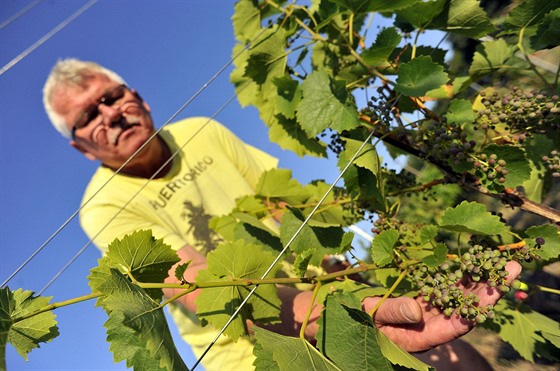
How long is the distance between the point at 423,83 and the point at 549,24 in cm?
21

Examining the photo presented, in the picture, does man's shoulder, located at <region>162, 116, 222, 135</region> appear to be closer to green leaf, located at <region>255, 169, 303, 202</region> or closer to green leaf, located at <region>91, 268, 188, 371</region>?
green leaf, located at <region>255, 169, 303, 202</region>

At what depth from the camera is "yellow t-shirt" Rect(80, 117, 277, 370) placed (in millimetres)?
1113

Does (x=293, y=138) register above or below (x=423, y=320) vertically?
above

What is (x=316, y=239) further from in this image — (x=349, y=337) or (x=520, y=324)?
(x=520, y=324)

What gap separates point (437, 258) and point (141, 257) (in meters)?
0.39

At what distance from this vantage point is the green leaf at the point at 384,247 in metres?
0.52

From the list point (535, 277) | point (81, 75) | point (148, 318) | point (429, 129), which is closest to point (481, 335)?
point (535, 277)

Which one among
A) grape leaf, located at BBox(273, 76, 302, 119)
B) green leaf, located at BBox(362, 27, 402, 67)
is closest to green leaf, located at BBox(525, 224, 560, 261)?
green leaf, located at BBox(362, 27, 402, 67)

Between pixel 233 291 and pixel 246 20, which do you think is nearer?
pixel 233 291

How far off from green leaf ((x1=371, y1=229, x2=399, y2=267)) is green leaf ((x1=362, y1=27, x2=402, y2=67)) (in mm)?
292

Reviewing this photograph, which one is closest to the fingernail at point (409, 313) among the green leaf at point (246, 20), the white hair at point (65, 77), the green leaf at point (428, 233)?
the green leaf at point (428, 233)

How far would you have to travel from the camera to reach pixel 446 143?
0.55 metres

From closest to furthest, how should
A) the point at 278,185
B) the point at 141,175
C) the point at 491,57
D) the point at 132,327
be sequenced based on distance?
1. the point at 132,327
2. the point at 491,57
3. the point at 278,185
4. the point at 141,175

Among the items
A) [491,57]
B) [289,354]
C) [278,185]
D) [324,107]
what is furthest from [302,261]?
[491,57]
